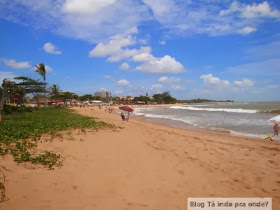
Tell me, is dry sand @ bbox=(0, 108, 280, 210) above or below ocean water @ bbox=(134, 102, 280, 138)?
above

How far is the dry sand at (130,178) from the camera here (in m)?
3.47

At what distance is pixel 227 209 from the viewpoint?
3.71 m

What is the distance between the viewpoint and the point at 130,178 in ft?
15.0

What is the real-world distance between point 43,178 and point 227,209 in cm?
377

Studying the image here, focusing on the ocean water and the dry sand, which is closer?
the dry sand

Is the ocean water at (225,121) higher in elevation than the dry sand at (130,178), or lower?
lower

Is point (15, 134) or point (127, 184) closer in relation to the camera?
point (127, 184)

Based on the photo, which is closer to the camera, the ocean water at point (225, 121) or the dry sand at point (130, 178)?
the dry sand at point (130, 178)

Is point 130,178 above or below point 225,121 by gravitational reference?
above

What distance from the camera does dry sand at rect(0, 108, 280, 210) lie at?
347cm

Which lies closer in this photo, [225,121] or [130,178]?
[130,178]

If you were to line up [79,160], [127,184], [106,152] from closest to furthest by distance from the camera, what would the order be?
[127,184] < [79,160] < [106,152]

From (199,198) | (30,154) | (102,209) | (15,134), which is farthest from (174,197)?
(15,134)

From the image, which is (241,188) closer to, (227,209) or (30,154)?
(227,209)
